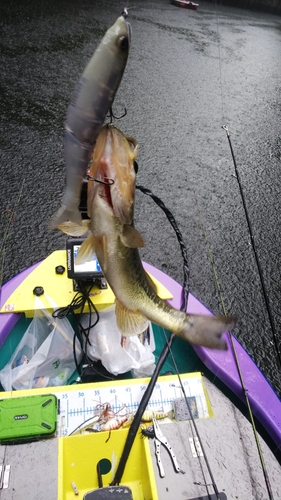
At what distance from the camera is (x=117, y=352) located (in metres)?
2.81

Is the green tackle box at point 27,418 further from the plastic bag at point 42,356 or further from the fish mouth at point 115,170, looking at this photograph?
the fish mouth at point 115,170

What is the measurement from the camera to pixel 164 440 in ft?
7.52

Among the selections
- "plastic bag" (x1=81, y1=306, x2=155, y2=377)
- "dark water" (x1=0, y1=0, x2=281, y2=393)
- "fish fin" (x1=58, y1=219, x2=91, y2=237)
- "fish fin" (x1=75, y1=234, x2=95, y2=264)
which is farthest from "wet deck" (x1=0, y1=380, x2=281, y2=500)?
"dark water" (x1=0, y1=0, x2=281, y2=393)

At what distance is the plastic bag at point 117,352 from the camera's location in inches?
110

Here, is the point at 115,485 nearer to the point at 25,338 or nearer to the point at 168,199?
the point at 25,338

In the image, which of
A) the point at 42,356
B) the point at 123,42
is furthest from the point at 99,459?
the point at 123,42

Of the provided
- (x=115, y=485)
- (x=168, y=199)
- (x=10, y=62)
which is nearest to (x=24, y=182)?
(x=168, y=199)

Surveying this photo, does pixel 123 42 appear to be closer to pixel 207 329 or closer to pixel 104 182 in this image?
pixel 104 182

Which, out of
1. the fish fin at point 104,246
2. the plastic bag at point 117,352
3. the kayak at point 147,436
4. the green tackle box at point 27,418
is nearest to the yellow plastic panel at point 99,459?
the kayak at point 147,436

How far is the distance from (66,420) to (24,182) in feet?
12.5

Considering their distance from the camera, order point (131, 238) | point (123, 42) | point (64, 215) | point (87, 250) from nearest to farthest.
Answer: point (123, 42), point (64, 215), point (131, 238), point (87, 250)

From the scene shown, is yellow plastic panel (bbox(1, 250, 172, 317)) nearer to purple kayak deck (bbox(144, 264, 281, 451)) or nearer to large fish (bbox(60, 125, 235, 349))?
purple kayak deck (bbox(144, 264, 281, 451))

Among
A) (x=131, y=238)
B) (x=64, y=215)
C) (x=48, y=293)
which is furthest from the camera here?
(x=48, y=293)

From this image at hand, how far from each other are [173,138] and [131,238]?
5.77 meters
